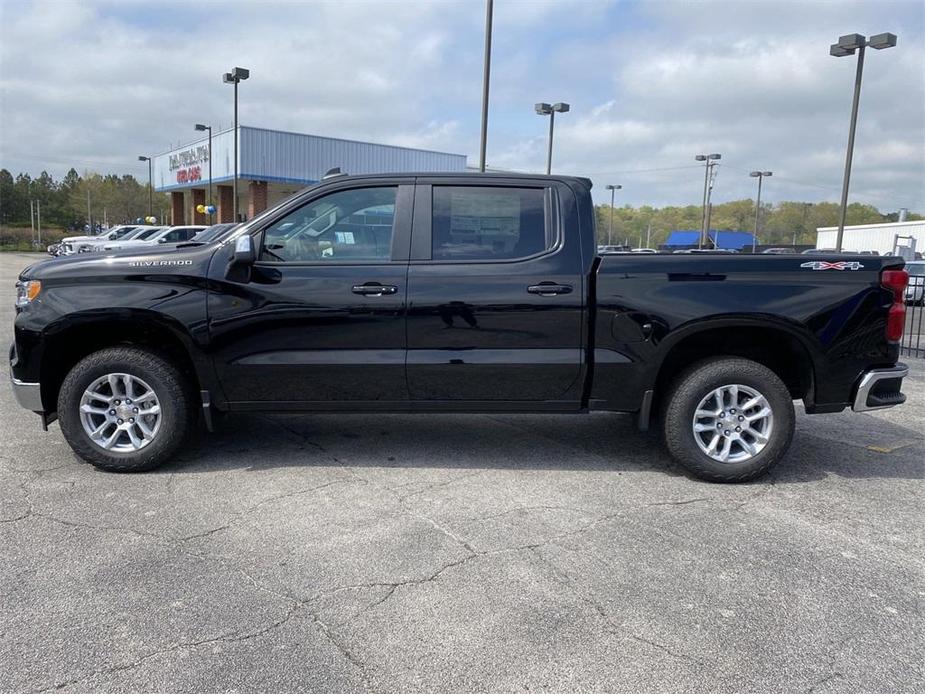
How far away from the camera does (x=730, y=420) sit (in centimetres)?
480

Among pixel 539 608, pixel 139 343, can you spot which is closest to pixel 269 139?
pixel 139 343

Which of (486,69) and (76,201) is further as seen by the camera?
(76,201)

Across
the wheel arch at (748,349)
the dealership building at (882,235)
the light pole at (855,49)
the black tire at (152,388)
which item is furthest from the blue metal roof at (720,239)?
the black tire at (152,388)

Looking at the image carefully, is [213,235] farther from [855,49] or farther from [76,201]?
[76,201]

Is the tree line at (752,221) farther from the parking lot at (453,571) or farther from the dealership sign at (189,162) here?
the parking lot at (453,571)

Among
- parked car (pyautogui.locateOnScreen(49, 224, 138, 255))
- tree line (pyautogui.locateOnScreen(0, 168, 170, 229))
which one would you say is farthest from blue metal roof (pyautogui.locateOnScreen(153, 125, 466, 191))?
tree line (pyautogui.locateOnScreen(0, 168, 170, 229))

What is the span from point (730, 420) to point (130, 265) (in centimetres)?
400

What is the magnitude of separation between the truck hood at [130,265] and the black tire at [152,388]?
1.70 feet

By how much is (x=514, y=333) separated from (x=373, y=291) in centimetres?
94

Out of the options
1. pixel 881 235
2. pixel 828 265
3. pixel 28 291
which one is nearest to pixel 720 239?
pixel 881 235

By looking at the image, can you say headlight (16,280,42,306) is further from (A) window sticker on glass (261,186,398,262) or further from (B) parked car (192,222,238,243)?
(A) window sticker on glass (261,186,398,262)

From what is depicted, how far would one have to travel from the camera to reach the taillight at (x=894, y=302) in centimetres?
471

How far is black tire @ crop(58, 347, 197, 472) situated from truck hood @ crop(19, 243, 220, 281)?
0.52 m

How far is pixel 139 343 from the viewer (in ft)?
16.1
